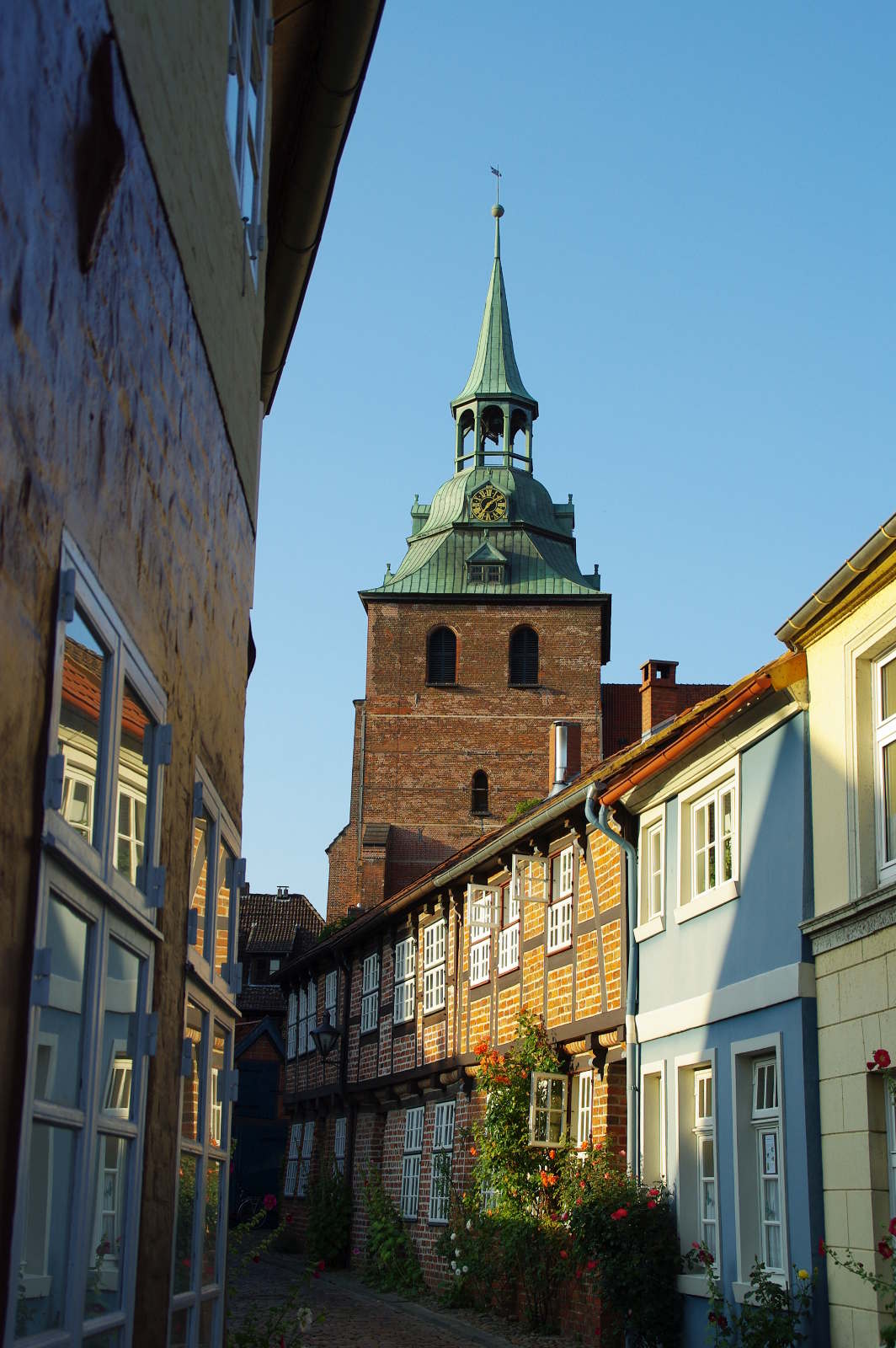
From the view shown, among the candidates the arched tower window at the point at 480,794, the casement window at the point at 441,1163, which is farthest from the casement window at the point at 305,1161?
the arched tower window at the point at 480,794

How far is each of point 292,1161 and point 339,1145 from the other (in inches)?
220

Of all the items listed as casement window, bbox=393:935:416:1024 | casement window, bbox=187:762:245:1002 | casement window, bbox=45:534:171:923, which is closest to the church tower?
casement window, bbox=393:935:416:1024

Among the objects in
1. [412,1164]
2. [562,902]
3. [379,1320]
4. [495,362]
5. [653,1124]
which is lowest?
[379,1320]

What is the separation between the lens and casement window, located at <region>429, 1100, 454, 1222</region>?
70.1ft

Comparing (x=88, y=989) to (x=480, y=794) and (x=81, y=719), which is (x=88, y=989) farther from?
(x=480, y=794)

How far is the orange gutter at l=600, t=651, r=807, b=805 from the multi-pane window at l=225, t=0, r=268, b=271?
5.25 meters

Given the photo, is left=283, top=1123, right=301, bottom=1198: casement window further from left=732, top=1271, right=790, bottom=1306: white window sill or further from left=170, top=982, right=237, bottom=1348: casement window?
left=170, top=982, right=237, bottom=1348: casement window

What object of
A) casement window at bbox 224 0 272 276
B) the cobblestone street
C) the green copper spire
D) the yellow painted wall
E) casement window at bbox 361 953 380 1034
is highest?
the green copper spire

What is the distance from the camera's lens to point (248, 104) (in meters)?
7.09

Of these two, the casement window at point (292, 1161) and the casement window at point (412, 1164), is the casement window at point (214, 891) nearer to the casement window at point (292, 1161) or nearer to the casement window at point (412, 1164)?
the casement window at point (412, 1164)

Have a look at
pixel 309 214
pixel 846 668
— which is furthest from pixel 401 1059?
pixel 309 214

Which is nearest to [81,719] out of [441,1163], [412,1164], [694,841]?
[694,841]

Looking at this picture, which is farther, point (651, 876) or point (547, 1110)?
point (547, 1110)

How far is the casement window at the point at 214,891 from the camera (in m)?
6.20
